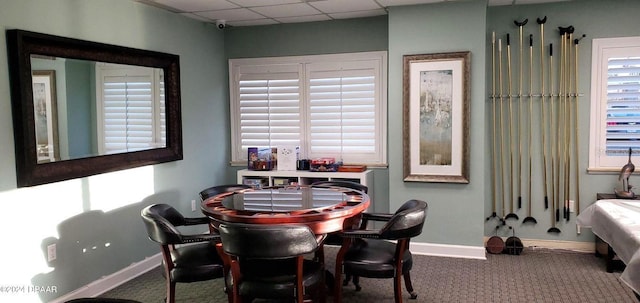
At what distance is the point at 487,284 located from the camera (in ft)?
12.5

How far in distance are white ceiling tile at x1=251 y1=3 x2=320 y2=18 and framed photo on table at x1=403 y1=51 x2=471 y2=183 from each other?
1000 millimetres

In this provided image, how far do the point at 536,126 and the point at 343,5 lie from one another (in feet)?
6.90

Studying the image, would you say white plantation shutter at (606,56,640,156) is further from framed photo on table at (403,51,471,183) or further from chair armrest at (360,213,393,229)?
chair armrest at (360,213,393,229)

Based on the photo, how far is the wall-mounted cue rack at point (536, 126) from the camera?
4555mm

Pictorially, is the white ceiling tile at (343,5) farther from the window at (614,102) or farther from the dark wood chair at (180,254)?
the dark wood chair at (180,254)

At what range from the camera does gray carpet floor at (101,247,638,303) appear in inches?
140

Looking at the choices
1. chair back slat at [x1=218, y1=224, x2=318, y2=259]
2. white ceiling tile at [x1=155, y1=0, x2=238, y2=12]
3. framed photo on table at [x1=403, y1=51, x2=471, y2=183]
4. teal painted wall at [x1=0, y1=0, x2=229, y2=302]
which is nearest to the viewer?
chair back slat at [x1=218, y1=224, x2=318, y2=259]

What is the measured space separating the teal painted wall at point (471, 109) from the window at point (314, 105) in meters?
0.43

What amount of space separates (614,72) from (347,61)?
2.44 metres

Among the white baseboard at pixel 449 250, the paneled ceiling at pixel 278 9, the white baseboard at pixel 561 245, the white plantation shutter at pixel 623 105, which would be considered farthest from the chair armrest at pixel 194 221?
the white plantation shutter at pixel 623 105

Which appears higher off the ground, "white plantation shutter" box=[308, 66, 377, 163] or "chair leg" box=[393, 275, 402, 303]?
"white plantation shutter" box=[308, 66, 377, 163]

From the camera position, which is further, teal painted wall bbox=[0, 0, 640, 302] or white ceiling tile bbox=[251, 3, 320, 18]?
white ceiling tile bbox=[251, 3, 320, 18]

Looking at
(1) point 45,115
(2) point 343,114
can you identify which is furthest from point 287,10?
(1) point 45,115

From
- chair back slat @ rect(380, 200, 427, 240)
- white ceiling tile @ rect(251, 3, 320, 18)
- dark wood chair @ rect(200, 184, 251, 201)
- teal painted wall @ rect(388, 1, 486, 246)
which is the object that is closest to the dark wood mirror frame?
dark wood chair @ rect(200, 184, 251, 201)
